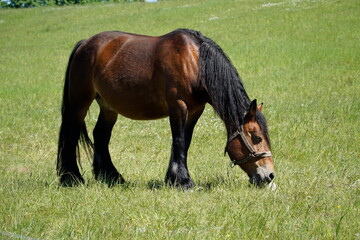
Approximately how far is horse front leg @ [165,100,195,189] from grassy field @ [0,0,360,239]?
20 cm

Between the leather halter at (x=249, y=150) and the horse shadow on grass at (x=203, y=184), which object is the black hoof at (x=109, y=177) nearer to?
the horse shadow on grass at (x=203, y=184)

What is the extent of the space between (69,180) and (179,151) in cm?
163

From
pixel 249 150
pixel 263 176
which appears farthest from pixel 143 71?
pixel 263 176

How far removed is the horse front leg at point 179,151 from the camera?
6121 mm

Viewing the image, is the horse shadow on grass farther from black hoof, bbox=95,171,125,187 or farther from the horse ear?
the horse ear

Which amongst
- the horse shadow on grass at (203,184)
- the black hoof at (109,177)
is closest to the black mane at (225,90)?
the horse shadow on grass at (203,184)

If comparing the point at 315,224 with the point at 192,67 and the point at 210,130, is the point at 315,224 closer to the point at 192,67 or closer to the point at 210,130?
the point at 192,67

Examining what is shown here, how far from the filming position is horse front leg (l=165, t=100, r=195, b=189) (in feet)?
20.1

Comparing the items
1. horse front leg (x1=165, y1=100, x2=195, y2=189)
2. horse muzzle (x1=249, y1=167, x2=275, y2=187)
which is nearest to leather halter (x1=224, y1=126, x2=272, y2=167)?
horse muzzle (x1=249, y1=167, x2=275, y2=187)

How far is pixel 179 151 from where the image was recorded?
20.4 feet

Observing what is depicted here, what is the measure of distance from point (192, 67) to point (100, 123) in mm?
1865

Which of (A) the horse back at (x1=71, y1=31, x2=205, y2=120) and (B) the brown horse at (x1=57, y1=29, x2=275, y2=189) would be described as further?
(A) the horse back at (x1=71, y1=31, x2=205, y2=120)

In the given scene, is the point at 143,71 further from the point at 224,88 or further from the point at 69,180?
the point at 69,180

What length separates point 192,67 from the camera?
244 inches
